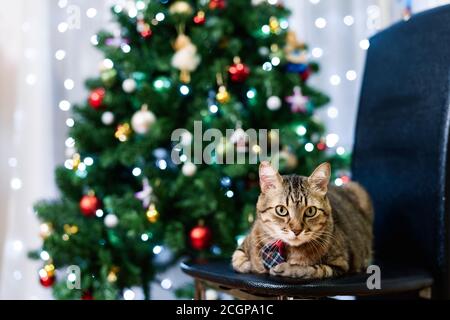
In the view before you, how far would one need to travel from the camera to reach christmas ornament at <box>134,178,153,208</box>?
63.3 inches

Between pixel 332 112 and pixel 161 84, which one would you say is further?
pixel 332 112

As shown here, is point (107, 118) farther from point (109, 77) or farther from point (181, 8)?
point (181, 8)

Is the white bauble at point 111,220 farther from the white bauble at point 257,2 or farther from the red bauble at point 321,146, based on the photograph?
the white bauble at point 257,2

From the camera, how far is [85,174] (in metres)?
1.69

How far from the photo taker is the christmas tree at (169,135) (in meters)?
1.59

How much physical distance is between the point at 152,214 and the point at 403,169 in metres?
0.72

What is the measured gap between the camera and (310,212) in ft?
2.87

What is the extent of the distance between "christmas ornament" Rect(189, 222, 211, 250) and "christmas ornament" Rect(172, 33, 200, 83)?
430 mm

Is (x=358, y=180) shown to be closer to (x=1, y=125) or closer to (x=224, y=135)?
(x=224, y=135)

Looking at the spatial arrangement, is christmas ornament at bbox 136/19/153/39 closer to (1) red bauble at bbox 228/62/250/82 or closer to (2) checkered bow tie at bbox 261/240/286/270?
(1) red bauble at bbox 228/62/250/82

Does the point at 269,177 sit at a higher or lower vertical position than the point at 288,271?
higher

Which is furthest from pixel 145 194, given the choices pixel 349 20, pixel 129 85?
pixel 349 20

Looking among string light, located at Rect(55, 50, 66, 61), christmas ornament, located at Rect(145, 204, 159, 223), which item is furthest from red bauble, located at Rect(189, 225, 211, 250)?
string light, located at Rect(55, 50, 66, 61)
